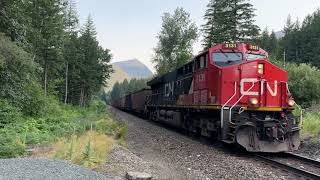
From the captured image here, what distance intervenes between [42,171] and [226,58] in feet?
29.0

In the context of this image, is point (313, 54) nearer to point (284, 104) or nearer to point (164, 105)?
point (164, 105)

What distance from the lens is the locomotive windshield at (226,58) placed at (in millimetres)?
14934

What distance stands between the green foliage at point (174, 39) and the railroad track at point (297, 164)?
48392 mm

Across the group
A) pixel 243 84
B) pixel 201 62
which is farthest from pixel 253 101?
pixel 201 62

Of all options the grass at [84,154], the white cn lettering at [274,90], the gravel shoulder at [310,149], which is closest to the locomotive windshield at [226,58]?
the white cn lettering at [274,90]

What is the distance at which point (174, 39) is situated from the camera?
63000mm

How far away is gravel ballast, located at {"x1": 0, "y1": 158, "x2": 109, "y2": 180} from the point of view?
25.2 ft

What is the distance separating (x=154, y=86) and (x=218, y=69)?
17.6 meters

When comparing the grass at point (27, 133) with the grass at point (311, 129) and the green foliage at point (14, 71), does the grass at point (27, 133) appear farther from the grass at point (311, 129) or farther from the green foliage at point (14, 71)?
the grass at point (311, 129)

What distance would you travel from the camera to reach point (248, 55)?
49.9 feet

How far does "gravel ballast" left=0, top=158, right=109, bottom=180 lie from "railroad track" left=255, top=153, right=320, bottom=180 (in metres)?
4.83

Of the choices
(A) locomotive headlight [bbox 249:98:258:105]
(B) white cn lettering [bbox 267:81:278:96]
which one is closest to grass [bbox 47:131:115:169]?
(A) locomotive headlight [bbox 249:98:258:105]

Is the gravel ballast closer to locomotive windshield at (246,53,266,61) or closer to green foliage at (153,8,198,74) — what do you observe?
locomotive windshield at (246,53,266,61)

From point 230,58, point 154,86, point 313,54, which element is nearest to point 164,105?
point 154,86
